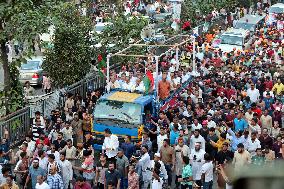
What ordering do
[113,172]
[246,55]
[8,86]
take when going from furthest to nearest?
[246,55] < [8,86] < [113,172]

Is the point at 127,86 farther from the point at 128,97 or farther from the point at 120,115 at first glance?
the point at 120,115

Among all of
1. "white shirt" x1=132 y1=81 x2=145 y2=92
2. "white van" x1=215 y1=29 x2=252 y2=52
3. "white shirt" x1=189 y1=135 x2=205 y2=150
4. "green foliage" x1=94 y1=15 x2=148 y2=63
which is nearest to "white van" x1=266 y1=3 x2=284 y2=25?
"white van" x1=215 y1=29 x2=252 y2=52

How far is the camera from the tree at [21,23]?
16578 mm

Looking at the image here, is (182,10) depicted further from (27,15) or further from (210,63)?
(27,15)

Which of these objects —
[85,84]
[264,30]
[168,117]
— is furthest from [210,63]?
[264,30]

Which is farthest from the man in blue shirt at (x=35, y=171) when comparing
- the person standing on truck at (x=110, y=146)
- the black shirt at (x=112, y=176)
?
the person standing on truck at (x=110, y=146)

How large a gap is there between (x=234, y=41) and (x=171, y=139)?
17934 millimetres

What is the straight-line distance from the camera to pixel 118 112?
52.3 ft

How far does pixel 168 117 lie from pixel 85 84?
18.1 feet

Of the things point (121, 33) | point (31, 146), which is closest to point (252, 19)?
point (121, 33)

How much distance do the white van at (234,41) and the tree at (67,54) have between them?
34.9ft

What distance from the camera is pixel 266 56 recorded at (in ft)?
88.1

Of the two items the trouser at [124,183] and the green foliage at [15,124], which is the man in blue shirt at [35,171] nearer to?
the trouser at [124,183]

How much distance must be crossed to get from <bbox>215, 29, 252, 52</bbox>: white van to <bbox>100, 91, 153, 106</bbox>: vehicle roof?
561 inches
